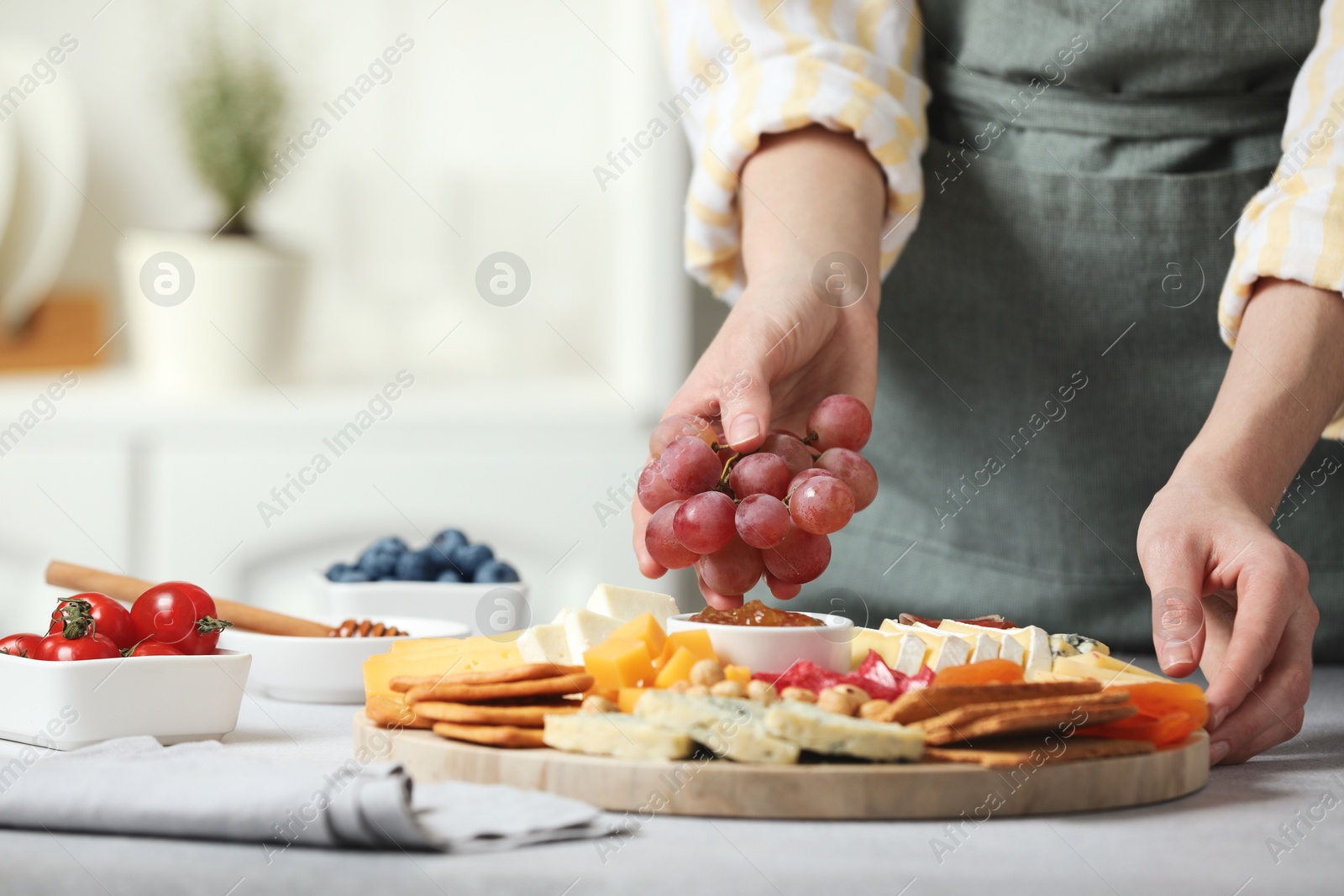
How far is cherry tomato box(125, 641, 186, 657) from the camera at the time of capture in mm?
835

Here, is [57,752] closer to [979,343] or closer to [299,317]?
[979,343]

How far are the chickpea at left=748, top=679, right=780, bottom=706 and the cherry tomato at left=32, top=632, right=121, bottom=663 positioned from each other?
42cm

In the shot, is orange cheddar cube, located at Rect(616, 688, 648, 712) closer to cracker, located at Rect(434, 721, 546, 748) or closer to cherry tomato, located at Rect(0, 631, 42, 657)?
cracker, located at Rect(434, 721, 546, 748)

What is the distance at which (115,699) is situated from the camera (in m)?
0.81

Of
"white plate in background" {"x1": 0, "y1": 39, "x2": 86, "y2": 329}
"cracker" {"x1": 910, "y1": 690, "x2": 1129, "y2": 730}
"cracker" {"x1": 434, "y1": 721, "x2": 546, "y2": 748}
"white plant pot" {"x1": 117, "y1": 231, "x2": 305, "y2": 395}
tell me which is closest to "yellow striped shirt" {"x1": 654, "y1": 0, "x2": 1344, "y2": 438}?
"cracker" {"x1": 910, "y1": 690, "x2": 1129, "y2": 730}

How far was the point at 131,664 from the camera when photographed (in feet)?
2.67

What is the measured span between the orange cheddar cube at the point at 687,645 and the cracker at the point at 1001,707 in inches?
5.4

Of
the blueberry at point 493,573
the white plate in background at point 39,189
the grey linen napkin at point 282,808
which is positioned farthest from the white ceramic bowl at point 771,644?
the white plate in background at point 39,189

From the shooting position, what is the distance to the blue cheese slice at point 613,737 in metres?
0.67

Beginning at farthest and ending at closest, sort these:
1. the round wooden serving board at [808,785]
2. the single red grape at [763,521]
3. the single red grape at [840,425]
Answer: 1. the single red grape at [840,425]
2. the single red grape at [763,521]
3. the round wooden serving board at [808,785]

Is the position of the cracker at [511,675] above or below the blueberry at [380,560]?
below

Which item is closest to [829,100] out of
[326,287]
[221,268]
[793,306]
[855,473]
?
[793,306]

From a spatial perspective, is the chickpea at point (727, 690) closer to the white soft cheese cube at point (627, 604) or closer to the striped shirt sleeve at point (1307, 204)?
the white soft cheese cube at point (627, 604)

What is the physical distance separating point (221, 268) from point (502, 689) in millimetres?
1837
